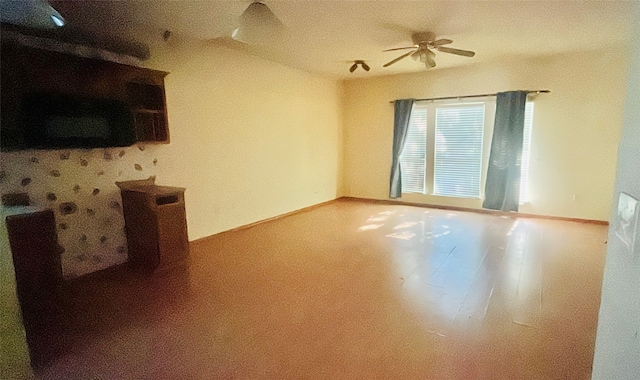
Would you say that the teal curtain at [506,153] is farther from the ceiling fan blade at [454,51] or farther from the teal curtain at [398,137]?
the ceiling fan blade at [454,51]

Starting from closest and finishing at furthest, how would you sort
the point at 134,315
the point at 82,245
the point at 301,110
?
the point at 134,315 → the point at 82,245 → the point at 301,110

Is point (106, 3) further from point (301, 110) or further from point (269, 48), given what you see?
point (301, 110)

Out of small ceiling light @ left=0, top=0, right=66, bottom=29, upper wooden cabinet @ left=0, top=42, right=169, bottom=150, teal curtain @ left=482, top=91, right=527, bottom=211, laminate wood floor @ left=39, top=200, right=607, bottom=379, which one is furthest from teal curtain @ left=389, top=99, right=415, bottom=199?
small ceiling light @ left=0, top=0, right=66, bottom=29

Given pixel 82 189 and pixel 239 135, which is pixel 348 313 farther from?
pixel 239 135

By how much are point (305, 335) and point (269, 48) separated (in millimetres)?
3527

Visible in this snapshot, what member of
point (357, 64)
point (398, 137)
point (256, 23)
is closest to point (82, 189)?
point (256, 23)

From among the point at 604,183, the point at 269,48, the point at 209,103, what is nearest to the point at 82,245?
the point at 209,103

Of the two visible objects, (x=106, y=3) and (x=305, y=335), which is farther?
(x=106, y=3)

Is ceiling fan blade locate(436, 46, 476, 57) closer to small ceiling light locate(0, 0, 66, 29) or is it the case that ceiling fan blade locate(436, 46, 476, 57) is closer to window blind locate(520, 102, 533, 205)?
window blind locate(520, 102, 533, 205)

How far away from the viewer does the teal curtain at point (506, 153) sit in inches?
196

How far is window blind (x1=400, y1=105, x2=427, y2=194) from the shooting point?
19.6 feet

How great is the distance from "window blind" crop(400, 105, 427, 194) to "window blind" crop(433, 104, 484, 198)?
24cm

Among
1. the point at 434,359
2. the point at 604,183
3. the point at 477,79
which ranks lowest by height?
the point at 434,359

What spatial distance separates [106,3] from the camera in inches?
108
